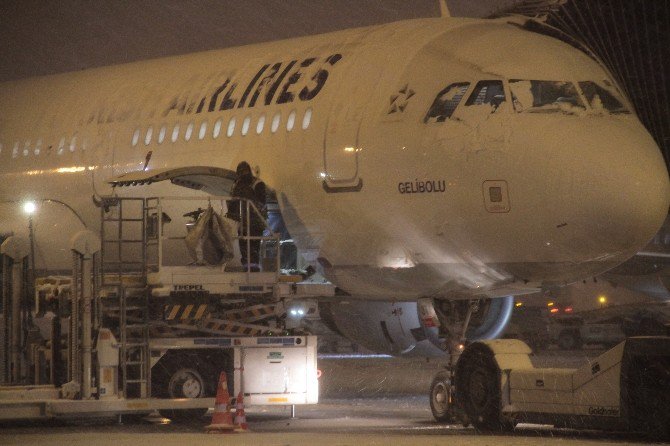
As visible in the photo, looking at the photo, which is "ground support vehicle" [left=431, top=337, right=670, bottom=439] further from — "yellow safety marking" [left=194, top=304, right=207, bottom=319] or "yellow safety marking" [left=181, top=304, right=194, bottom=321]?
"yellow safety marking" [left=181, top=304, right=194, bottom=321]

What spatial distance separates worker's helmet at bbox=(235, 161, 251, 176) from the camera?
54.8 ft

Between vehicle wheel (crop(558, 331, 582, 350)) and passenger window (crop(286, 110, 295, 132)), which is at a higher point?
passenger window (crop(286, 110, 295, 132))

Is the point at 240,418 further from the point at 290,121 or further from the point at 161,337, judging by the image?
the point at 290,121

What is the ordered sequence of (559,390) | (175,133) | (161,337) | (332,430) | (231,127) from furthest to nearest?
1. (175,133)
2. (231,127)
3. (161,337)
4. (332,430)
5. (559,390)

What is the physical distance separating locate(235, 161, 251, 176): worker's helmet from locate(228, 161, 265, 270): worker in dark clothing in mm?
104

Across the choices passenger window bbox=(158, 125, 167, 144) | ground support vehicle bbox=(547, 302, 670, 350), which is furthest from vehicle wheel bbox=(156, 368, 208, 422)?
ground support vehicle bbox=(547, 302, 670, 350)

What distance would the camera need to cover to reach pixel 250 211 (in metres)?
16.3

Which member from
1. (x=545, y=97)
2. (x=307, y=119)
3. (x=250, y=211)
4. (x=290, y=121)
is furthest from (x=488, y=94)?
(x=250, y=211)

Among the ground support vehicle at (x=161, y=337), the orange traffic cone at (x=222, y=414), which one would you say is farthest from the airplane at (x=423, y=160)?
the orange traffic cone at (x=222, y=414)

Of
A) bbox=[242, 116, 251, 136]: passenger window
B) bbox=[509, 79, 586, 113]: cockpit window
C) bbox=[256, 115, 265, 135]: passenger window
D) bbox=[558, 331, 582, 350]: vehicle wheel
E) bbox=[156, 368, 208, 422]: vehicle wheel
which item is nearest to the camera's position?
bbox=[509, 79, 586, 113]: cockpit window

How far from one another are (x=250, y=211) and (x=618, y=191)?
5.08m

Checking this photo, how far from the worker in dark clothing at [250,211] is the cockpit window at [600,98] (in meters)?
4.44

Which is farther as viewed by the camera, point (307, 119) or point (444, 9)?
point (444, 9)

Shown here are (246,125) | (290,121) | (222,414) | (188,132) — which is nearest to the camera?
(222,414)
